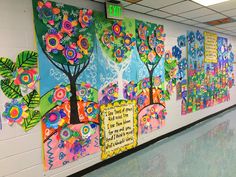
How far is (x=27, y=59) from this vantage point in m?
2.07

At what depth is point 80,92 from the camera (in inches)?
101

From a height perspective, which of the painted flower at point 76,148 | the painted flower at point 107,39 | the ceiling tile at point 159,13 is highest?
the ceiling tile at point 159,13

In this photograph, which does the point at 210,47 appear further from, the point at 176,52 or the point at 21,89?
the point at 21,89

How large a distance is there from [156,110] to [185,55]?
5.41 ft

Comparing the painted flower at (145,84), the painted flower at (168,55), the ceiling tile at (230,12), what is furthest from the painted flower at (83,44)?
the ceiling tile at (230,12)

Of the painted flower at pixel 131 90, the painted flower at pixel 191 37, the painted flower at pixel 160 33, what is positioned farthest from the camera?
the painted flower at pixel 191 37

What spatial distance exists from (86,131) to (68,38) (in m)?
1.33

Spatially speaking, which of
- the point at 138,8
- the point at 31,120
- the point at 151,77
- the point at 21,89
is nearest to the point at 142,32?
the point at 138,8

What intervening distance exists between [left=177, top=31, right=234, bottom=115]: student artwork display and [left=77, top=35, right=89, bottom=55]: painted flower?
8.11 feet

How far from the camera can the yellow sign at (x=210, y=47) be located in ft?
16.3

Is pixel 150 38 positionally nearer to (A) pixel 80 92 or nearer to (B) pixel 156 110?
(B) pixel 156 110

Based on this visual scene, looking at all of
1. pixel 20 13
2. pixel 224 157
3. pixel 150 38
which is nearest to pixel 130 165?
pixel 224 157

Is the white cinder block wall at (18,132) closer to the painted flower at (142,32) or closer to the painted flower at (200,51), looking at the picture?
the painted flower at (142,32)

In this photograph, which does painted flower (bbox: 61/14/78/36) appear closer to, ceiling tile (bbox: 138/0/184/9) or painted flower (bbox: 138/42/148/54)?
ceiling tile (bbox: 138/0/184/9)
